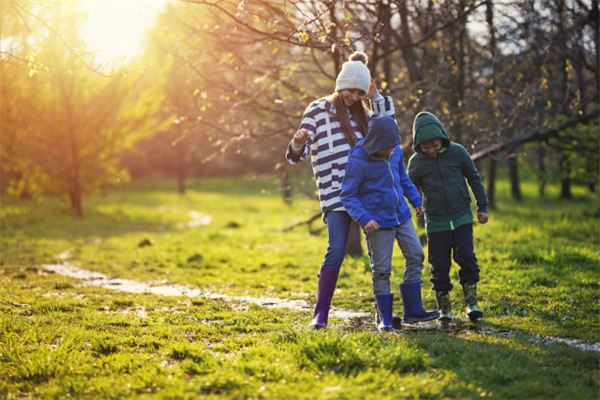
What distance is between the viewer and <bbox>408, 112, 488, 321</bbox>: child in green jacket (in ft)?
22.3

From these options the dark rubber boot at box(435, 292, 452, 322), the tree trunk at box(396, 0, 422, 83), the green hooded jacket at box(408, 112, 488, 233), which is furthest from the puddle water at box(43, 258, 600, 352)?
the tree trunk at box(396, 0, 422, 83)

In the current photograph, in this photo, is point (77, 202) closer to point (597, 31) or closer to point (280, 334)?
point (597, 31)

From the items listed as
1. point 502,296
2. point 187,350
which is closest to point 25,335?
point 187,350

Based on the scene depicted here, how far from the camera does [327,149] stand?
629 centimetres

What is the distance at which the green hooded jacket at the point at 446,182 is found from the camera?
6797mm

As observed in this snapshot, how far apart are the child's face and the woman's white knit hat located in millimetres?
1045

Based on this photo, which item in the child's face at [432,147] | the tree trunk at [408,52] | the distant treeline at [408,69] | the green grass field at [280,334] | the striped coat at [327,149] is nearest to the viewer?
the green grass field at [280,334]

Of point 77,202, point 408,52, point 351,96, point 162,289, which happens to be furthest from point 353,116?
point 77,202

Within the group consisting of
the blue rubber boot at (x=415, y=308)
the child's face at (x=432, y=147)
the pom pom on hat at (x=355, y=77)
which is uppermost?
the pom pom on hat at (x=355, y=77)

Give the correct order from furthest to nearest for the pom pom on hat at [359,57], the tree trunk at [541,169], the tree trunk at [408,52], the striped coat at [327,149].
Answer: the tree trunk at [541,169] < the tree trunk at [408,52] < the pom pom on hat at [359,57] < the striped coat at [327,149]

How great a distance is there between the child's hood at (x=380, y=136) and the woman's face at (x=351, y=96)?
0.93 feet

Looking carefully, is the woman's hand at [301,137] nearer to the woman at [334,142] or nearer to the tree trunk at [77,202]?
the woman at [334,142]

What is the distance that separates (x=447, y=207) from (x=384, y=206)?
3.03ft

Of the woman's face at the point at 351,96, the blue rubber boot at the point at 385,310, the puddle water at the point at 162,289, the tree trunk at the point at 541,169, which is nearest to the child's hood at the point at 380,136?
the woman's face at the point at 351,96
